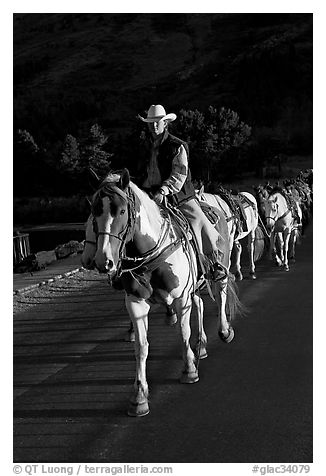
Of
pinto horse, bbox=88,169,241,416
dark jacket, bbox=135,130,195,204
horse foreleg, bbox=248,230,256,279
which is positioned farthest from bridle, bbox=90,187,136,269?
horse foreleg, bbox=248,230,256,279

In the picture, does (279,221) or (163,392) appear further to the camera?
(279,221)

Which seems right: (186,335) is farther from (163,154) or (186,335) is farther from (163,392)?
(163,154)

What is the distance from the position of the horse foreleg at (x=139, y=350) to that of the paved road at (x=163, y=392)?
4.9 inches

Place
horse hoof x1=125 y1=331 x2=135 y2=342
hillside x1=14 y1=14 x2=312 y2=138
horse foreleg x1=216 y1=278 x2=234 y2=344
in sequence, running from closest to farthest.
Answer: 1. horse foreleg x1=216 y1=278 x2=234 y2=344
2. horse hoof x1=125 y1=331 x2=135 y2=342
3. hillside x1=14 y1=14 x2=312 y2=138

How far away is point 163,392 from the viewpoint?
513 centimetres

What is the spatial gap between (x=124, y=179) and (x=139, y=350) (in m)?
1.80

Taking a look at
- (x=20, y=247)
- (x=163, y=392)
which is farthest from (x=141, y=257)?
(x=20, y=247)

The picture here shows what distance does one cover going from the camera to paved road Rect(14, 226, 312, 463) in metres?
4.03

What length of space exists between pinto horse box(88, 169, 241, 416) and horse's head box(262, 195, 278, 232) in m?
6.64

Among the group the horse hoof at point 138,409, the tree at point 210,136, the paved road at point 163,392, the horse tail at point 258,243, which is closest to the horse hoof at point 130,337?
the paved road at point 163,392

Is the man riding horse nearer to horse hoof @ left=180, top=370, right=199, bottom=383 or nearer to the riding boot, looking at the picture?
the riding boot

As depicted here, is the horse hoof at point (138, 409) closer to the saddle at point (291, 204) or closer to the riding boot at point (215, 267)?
the riding boot at point (215, 267)
